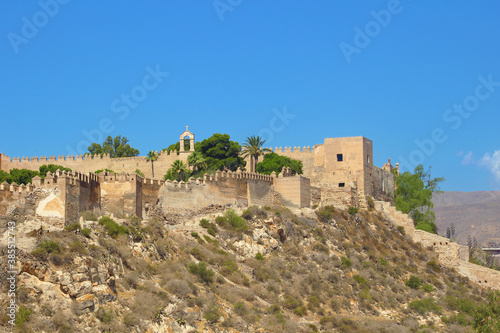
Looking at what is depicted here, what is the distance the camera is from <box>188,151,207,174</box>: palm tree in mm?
57906

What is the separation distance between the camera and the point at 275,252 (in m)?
44.7

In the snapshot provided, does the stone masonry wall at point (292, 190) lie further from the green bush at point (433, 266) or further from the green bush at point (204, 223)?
the green bush at point (433, 266)

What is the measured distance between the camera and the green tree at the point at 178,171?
57656 mm

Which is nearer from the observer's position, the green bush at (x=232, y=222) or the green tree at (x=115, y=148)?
the green bush at (x=232, y=222)

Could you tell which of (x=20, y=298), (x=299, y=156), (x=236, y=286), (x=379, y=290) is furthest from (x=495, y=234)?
(x=20, y=298)

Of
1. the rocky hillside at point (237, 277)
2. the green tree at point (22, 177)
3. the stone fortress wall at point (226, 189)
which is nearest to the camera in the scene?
the rocky hillside at point (237, 277)

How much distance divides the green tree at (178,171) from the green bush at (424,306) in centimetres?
2045

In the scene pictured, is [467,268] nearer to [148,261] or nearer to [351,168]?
[351,168]

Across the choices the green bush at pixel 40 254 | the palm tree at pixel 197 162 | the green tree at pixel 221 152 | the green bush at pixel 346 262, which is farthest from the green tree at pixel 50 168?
the green bush at pixel 40 254

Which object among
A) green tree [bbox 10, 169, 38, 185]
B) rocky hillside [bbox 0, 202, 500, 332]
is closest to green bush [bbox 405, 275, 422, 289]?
rocky hillside [bbox 0, 202, 500, 332]

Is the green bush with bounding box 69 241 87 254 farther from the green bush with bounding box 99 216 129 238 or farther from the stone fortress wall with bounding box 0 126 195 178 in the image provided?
the stone fortress wall with bounding box 0 126 195 178

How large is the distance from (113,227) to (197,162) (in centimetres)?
2304

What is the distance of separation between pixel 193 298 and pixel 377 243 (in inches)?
862

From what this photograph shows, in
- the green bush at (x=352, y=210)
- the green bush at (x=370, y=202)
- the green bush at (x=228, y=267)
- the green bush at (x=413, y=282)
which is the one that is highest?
the green bush at (x=370, y=202)
